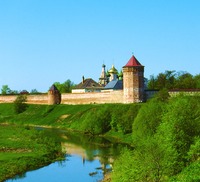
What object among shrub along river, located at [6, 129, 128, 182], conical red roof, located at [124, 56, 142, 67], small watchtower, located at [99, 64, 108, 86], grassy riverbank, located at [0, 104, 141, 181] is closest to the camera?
shrub along river, located at [6, 129, 128, 182]

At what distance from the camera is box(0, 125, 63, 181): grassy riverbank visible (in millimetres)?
28828

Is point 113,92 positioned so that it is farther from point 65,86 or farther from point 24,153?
point 65,86

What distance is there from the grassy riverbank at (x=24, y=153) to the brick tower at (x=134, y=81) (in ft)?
63.9

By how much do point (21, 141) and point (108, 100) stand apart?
1124 inches

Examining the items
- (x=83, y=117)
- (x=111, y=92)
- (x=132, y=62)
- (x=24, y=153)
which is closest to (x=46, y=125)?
(x=83, y=117)

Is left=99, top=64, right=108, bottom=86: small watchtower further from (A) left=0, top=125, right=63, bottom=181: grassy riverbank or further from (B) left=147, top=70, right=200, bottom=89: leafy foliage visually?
(A) left=0, top=125, right=63, bottom=181: grassy riverbank

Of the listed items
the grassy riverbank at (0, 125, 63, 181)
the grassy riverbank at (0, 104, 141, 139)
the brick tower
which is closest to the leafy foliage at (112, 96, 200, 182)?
the grassy riverbank at (0, 125, 63, 181)

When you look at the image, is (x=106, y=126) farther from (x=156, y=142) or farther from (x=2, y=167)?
(x=156, y=142)

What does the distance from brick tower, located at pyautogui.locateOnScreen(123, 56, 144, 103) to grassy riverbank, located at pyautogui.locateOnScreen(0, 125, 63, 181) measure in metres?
19.5

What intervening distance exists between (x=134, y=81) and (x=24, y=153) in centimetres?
2963

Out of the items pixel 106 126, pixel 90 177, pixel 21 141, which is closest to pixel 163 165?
pixel 90 177

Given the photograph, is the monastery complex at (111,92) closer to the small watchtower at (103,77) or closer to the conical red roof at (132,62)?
the conical red roof at (132,62)

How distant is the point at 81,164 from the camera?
3209 centimetres

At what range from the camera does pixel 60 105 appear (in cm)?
7550
